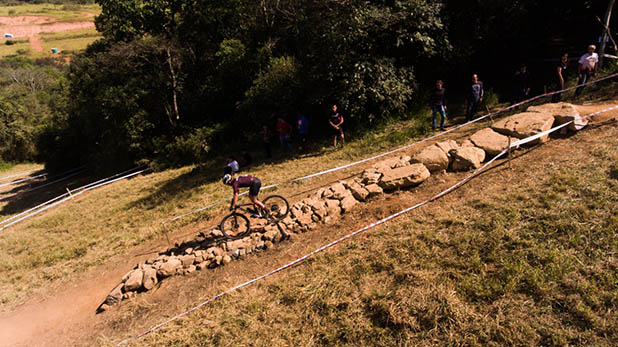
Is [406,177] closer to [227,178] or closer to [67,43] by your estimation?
[227,178]

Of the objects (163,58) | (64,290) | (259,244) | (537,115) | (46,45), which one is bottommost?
(64,290)

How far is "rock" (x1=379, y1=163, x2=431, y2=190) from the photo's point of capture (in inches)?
262

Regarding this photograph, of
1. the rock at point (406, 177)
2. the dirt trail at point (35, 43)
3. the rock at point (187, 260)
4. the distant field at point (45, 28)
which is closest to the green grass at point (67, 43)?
the distant field at point (45, 28)

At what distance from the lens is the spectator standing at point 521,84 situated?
33.8 ft

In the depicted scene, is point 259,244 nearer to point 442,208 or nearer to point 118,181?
point 442,208

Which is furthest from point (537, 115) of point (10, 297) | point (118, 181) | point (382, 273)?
point (118, 181)

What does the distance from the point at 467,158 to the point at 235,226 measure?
570 cm

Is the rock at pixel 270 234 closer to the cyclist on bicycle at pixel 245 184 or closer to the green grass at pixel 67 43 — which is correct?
the cyclist on bicycle at pixel 245 184

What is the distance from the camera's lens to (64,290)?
22.7ft

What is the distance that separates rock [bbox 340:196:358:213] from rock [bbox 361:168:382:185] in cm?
64

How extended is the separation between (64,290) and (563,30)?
21.0 metres

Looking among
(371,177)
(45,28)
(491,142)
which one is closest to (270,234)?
(371,177)

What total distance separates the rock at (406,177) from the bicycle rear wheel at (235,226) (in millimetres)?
3424

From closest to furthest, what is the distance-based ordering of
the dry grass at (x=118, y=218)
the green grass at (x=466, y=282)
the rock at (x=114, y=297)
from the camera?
1. the green grass at (x=466, y=282)
2. the rock at (x=114, y=297)
3. the dry grass at (x=118, y=218)
